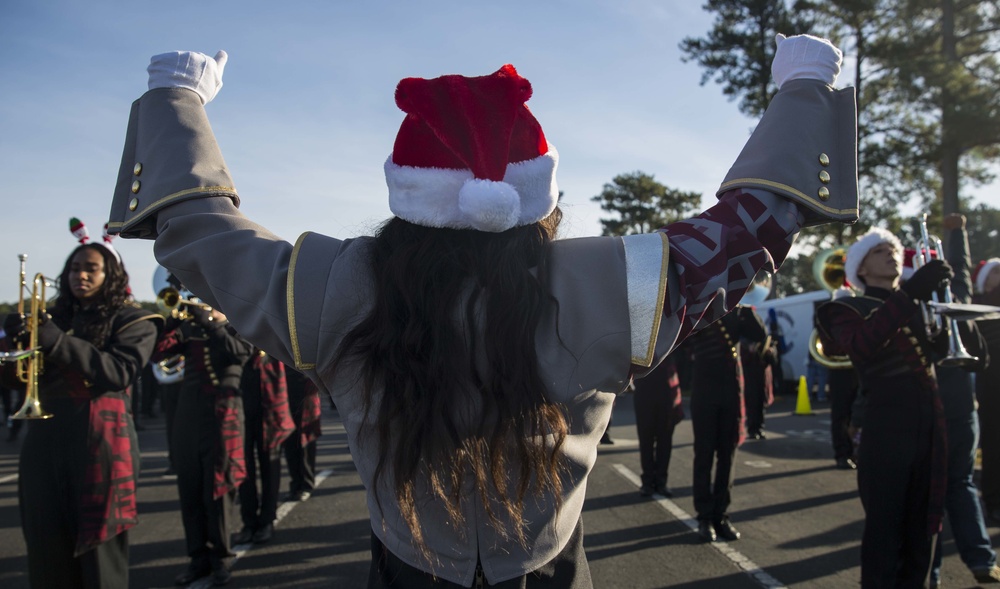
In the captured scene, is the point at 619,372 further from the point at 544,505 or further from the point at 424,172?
the point at 424,172

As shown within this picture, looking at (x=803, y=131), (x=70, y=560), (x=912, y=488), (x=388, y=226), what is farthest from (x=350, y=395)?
(x=912, y=488)

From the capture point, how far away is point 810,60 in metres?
1.45

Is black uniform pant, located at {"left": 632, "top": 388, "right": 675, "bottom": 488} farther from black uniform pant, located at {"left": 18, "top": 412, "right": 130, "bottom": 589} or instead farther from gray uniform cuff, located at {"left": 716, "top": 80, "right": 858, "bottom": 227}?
gray uniform cuff, located at {"left": 716, "top": 80, "right": 858, "bottom": 227}

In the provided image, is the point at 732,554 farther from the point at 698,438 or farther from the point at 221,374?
the point at 221,374

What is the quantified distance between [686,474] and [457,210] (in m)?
7.42

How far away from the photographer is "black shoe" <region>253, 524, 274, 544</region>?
566 cm

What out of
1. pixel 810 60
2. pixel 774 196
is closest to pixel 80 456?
pixel 774 196

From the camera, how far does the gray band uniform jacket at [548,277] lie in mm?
1250

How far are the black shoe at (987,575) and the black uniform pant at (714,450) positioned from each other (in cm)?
161

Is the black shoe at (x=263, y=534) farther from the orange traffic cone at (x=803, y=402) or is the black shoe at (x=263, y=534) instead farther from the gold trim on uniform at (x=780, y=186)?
the orange traffic cone at (x=803, y=402)

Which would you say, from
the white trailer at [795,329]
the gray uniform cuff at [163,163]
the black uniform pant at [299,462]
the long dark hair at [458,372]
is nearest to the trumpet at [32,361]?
the gray uniform cuff at [163,163]

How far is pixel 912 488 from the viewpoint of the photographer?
353 cm

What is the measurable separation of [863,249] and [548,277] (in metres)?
3.60

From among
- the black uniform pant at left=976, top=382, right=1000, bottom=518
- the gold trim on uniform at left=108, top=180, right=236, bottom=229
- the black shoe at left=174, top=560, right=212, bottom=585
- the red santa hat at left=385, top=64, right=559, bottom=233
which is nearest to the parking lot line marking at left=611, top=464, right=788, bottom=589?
the black uniform pant at left=976, top=382, right=1000, bottom=518
